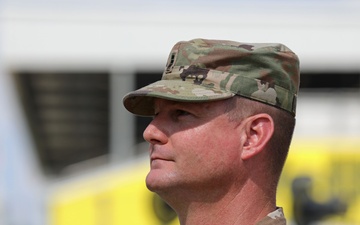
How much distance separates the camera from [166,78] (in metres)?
3.19

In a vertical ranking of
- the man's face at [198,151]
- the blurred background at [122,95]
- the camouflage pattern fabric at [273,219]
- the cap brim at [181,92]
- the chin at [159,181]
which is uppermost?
the cap brim at [181,92]

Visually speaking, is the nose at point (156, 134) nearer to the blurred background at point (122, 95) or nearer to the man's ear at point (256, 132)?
the man's ear at point (256, 132)

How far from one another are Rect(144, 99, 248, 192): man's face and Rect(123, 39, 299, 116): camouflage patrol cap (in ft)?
0.17

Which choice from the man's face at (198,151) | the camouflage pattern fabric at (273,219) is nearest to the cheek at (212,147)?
the man's face at (198,151)

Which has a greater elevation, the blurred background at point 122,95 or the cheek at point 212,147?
the cheek at point 212,147

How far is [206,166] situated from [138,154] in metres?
14.2

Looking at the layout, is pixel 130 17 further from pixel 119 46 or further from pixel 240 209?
pixel 240 209

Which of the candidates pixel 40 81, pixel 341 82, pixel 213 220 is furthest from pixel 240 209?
pixel 40 81

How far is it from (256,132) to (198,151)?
0.17 metres

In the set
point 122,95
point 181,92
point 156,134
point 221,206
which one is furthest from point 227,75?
point 122,95

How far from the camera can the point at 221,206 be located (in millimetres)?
3068

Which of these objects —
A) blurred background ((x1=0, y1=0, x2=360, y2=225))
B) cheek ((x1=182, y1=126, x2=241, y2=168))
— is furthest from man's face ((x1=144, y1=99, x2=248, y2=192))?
blurred background ((x1=0, y1=0, x2=360, y2=225))

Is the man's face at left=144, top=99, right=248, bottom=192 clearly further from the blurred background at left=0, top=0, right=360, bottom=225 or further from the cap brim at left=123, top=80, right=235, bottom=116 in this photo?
the blurred background at left=0, top=0, right=360, bottom=225

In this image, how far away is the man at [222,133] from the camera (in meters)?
3.04
